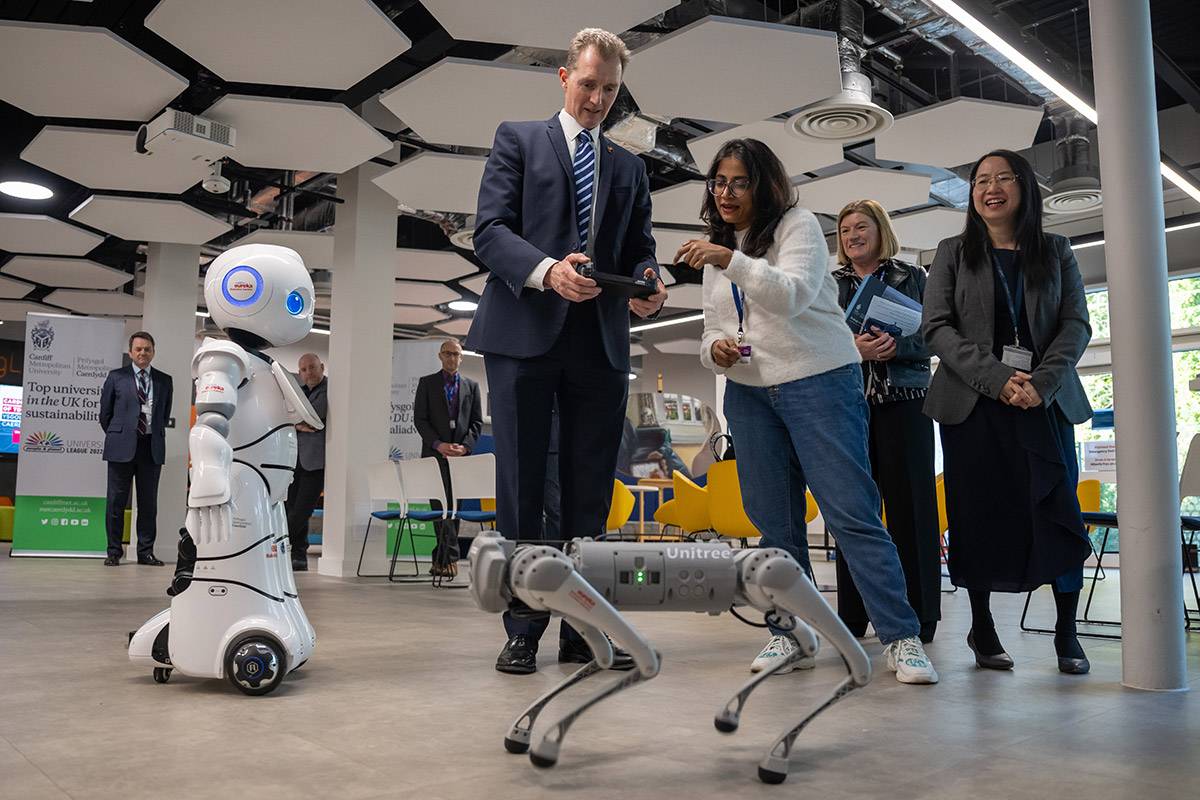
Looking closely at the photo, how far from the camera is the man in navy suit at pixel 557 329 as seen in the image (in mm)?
2320

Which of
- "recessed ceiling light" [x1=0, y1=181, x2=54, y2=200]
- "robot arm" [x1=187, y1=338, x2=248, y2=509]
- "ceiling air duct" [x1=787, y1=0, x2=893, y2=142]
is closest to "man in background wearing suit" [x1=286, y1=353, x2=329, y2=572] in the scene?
"recessed ceiling light" [x1=0, y1=181, x2=54, y2=200]

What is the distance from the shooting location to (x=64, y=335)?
8.09 meters

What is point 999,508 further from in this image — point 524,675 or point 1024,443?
point 524,675

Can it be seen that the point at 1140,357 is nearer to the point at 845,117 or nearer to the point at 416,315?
the point at 845,117

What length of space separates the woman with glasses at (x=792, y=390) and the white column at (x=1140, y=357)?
1.77 feet

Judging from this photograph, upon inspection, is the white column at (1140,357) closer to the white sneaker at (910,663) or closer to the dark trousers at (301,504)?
the white sneaker at (910,663)

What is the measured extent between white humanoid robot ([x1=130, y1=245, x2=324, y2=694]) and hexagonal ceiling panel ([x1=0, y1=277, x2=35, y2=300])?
1029 cm

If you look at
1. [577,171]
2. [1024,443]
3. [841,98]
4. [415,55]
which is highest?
[415,55]

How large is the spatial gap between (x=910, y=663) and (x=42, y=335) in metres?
8.07

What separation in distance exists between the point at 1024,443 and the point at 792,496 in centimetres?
65

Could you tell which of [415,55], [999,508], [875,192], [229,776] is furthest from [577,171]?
[875,192]

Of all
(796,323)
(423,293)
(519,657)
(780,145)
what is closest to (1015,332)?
(796,323)

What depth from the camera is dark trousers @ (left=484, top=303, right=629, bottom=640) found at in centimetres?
236

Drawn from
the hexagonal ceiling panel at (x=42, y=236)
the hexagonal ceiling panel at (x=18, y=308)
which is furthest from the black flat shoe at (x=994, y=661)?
the hexagonal ceiling panel at (x=18, y=308)
